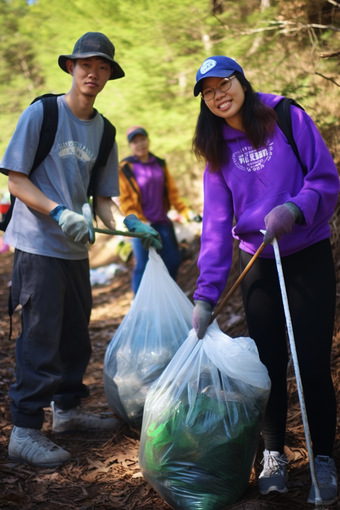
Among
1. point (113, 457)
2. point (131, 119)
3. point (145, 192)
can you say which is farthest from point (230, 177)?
point (131, 119)

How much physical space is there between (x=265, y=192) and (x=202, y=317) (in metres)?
0.56

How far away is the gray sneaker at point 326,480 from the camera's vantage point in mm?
1698

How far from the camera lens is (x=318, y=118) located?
3.93 metres

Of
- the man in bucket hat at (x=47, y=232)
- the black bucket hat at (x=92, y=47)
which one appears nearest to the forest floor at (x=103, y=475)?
the man in bucket hat at (x=47, y=232)

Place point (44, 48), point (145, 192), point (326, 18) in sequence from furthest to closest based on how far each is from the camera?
point (44, 48), point (145, 192), point (326, 18)

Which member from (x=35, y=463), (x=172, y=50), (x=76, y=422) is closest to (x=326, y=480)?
(x=35, y=463)

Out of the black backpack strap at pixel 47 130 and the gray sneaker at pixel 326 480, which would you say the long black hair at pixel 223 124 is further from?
the gray sneaker at pixel 326 480

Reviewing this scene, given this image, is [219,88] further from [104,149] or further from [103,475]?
[103,475]

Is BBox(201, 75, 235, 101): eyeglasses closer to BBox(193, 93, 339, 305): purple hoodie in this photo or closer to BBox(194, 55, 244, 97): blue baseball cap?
BBox(194, 55, 244, 97): blue baseball cap

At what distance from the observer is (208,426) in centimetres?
173

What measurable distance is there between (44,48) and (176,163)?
3.87 meters

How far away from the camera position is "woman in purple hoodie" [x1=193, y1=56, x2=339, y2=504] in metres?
1.74

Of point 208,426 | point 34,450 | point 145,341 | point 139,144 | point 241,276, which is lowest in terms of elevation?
point 34,450

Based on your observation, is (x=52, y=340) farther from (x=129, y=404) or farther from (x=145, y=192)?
(x=145, y=192)
